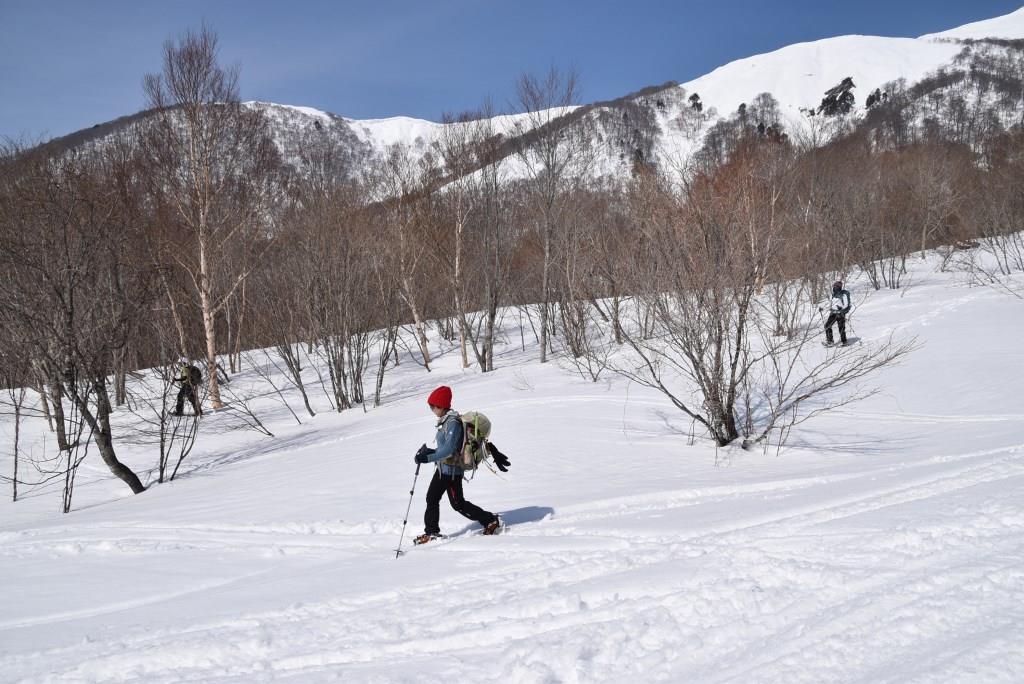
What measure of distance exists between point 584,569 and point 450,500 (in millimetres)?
1714

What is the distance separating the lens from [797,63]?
14100cm

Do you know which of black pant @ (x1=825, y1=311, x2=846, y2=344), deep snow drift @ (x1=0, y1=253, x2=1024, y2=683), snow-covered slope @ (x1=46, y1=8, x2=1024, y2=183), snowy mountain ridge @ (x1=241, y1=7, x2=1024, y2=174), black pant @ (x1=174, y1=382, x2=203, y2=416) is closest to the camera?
deep snow drift @ (x1=0, y1=253, x2=1024, y2=683)

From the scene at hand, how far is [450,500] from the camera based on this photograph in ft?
19.5

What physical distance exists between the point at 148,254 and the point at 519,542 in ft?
66.0

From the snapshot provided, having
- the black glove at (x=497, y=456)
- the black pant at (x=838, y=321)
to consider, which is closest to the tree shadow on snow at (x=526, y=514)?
the black glove at (x=497, y=456)

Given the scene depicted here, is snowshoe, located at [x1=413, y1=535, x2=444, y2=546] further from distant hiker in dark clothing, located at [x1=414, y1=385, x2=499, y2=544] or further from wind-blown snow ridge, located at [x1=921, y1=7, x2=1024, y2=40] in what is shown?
wind-blown snow ridge, located at [x1=921, y1=7, x2=1024, y2=40]

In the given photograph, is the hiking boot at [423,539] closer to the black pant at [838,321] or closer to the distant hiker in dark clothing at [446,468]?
the distant hiker in dark clothing at [446,468]

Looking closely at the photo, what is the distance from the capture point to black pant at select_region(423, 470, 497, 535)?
596 cm

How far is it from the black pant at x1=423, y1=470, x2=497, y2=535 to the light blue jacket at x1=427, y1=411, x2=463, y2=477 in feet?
0.26

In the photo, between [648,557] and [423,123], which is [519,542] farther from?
[423,123]

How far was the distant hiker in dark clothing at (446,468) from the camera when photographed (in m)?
5.82

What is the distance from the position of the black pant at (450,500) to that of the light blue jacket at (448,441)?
8 cm

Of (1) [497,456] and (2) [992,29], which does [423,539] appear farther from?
(2) [992,29]

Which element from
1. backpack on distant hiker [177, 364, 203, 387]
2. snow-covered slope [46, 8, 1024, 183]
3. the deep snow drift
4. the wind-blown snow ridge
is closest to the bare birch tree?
backpack on distant hiker [177, 364, 203, 387]
